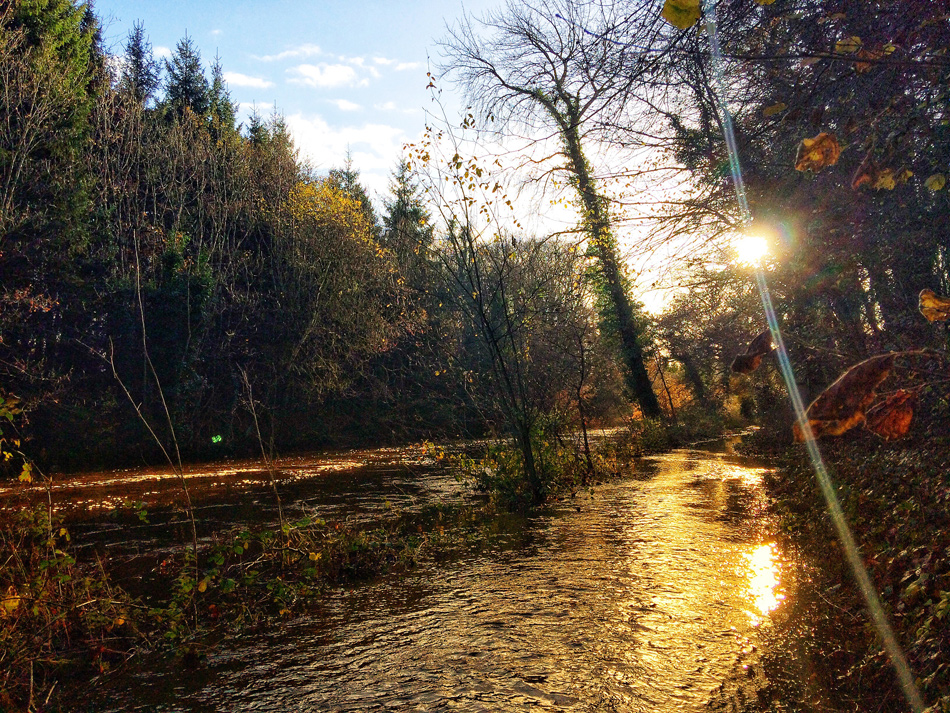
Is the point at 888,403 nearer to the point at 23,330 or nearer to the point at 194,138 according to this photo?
the point at 23,330

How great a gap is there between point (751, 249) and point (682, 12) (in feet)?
21.4

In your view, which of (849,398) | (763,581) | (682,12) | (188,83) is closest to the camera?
(849,398)

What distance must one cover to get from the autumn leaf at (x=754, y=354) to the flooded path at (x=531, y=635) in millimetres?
2582

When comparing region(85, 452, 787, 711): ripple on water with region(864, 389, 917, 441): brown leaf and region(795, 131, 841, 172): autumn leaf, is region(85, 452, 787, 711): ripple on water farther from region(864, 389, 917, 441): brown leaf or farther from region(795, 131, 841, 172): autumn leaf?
region(795, 131, 841, 172): autumn leaf

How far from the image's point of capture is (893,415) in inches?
72.3

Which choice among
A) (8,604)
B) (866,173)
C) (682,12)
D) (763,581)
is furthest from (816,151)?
(8,604)

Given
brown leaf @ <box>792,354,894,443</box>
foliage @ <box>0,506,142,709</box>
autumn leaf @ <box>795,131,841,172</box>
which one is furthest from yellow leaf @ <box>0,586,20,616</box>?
autumn leaf @ <box>795,131,841,172</box>

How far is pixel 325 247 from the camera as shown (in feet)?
83.7

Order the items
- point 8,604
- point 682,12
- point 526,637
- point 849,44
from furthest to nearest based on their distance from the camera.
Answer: point 526,637 → point 8,604 → point 849,44 → point 682,12

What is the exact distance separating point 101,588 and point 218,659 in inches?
57.7

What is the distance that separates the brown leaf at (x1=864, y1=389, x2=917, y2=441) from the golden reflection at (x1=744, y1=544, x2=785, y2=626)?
141 inches

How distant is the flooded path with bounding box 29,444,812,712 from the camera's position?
392cm

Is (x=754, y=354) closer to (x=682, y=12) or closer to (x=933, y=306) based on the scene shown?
(x=933, y=306)

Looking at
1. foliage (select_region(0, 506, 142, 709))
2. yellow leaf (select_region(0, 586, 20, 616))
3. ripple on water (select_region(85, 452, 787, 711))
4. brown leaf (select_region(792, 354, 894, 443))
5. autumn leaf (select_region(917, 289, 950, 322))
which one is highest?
autumn leaf (select_region(917, 289, 950, 322))
